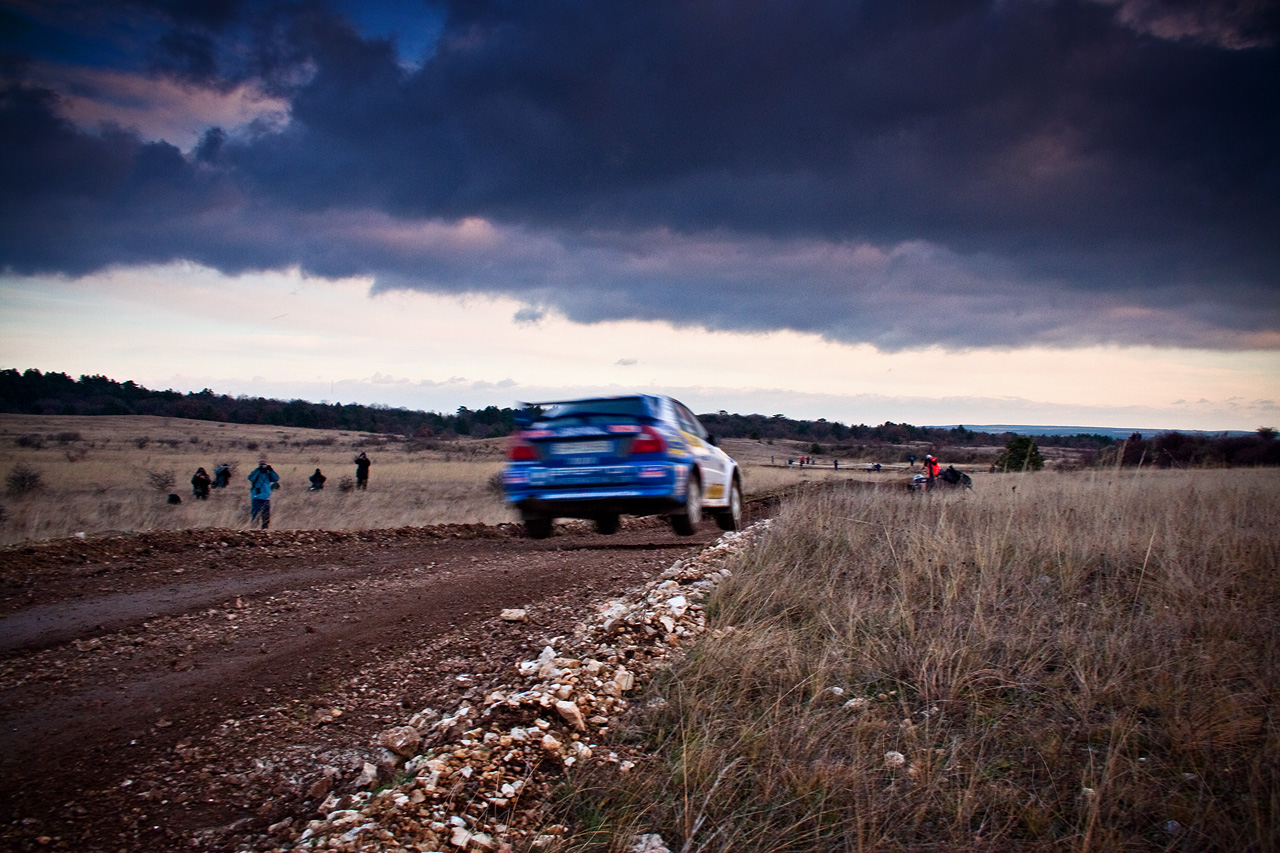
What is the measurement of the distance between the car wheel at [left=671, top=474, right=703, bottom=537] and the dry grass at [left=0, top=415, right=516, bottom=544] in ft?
29.4

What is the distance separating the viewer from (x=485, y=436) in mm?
88125

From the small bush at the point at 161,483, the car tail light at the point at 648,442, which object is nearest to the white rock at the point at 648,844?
the car tail light at the point at 648,442

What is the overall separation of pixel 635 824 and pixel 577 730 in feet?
2.86

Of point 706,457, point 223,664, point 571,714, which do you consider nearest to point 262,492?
point 706,457

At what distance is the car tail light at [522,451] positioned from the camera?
27.4 feet

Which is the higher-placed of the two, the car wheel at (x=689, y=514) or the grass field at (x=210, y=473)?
the car wheel at (x=689, y=514)

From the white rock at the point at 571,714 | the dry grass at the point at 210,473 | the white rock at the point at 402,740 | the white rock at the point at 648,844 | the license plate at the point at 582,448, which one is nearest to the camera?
the white rock at the point at 648,844

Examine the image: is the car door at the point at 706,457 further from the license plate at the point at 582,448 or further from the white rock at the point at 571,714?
the white rock at the point at 571,714

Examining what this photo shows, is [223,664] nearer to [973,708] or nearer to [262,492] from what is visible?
[973,708]

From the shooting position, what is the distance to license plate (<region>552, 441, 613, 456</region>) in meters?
8.12

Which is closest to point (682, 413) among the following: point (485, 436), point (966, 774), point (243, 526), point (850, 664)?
point (850, 664)

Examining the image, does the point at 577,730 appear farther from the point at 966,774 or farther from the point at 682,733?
the point at 966,774

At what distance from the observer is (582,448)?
8.19 meters

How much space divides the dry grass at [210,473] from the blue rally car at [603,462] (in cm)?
851
